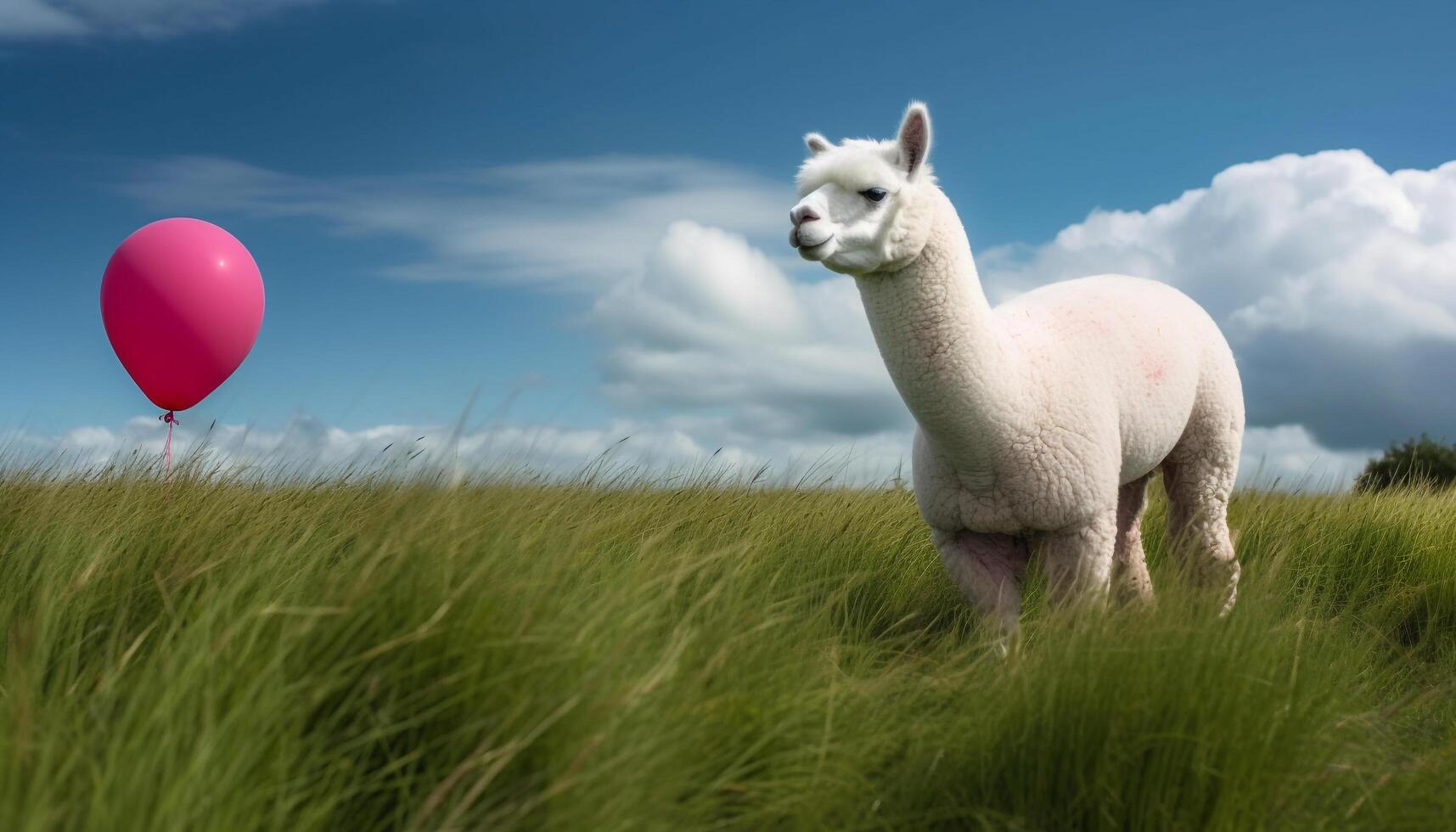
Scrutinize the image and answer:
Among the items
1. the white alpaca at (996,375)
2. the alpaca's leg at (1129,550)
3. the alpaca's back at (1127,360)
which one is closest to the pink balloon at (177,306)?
the white alpaca at (996,375)

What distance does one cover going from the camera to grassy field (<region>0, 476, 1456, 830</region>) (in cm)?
200

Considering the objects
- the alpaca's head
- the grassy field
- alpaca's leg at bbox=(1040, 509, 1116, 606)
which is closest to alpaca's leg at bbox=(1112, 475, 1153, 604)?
alpaca's leg at bbox=(1040, 509, 1116, 606)

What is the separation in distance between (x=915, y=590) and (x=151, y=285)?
6.09 meters

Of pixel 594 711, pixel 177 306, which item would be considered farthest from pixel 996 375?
pixel 177 306

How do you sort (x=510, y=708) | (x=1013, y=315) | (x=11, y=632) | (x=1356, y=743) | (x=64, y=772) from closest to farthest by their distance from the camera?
(x=64, y=772) → (x=510, y=708) → (x=1356, y=743) → (x=11, y=632) → (x=1013, y=315)

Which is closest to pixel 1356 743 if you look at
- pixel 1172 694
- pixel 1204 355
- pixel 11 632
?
pixel 1172 694

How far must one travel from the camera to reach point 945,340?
357cm

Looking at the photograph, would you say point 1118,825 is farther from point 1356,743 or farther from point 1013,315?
point 1013,315

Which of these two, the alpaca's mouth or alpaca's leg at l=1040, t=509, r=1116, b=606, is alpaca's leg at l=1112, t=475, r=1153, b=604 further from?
the alpaca's mouth

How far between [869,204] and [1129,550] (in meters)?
2.59

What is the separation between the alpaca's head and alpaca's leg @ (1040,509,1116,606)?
1.25m

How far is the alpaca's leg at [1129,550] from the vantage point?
4.89 metres

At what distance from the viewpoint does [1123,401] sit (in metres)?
4.16

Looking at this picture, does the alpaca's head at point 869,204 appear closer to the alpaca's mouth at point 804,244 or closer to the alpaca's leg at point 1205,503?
the alpaca's mouth at point 804,244
